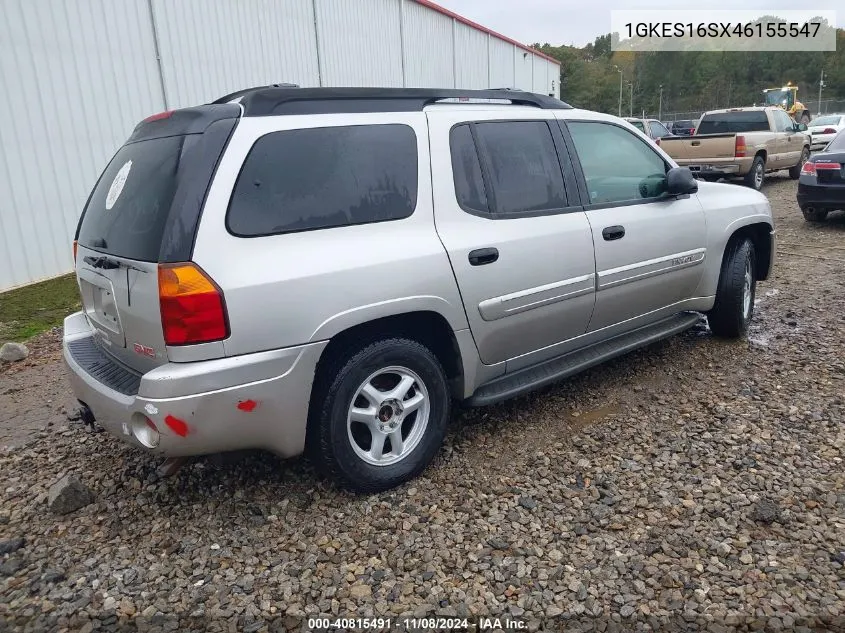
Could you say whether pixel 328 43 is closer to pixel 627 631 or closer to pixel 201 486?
pixel 201 486

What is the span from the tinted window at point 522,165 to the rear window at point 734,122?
40.4 feet

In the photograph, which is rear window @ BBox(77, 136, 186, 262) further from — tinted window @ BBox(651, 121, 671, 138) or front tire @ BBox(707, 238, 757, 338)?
tinted window @ BBox(651, 121, 671, 138)

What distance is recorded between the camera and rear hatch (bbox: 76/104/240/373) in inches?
101

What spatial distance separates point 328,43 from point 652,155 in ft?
32.2

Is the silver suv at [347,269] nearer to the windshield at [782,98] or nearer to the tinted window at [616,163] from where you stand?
the tinted window at [616,163]

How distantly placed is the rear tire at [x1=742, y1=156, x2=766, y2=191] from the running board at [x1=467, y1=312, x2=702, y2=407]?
10.3 meters

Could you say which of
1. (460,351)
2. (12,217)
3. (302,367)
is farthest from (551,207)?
(12,217)

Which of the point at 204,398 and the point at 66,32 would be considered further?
the point at 66,32

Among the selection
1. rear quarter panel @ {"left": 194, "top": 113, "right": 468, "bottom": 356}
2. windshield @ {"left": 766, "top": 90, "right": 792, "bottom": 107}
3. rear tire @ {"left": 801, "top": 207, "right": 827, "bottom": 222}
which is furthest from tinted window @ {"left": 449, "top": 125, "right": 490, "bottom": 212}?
windshield @ {"left": 766, "top": 90, "right": 792, "bottom": 107}

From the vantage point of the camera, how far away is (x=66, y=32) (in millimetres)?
7531

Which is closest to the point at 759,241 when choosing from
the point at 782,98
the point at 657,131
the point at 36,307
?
the point at 36,307

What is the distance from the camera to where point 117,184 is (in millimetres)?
3084

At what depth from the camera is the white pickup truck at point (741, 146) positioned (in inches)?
505

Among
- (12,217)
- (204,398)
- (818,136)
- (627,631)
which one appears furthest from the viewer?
(818,136)
